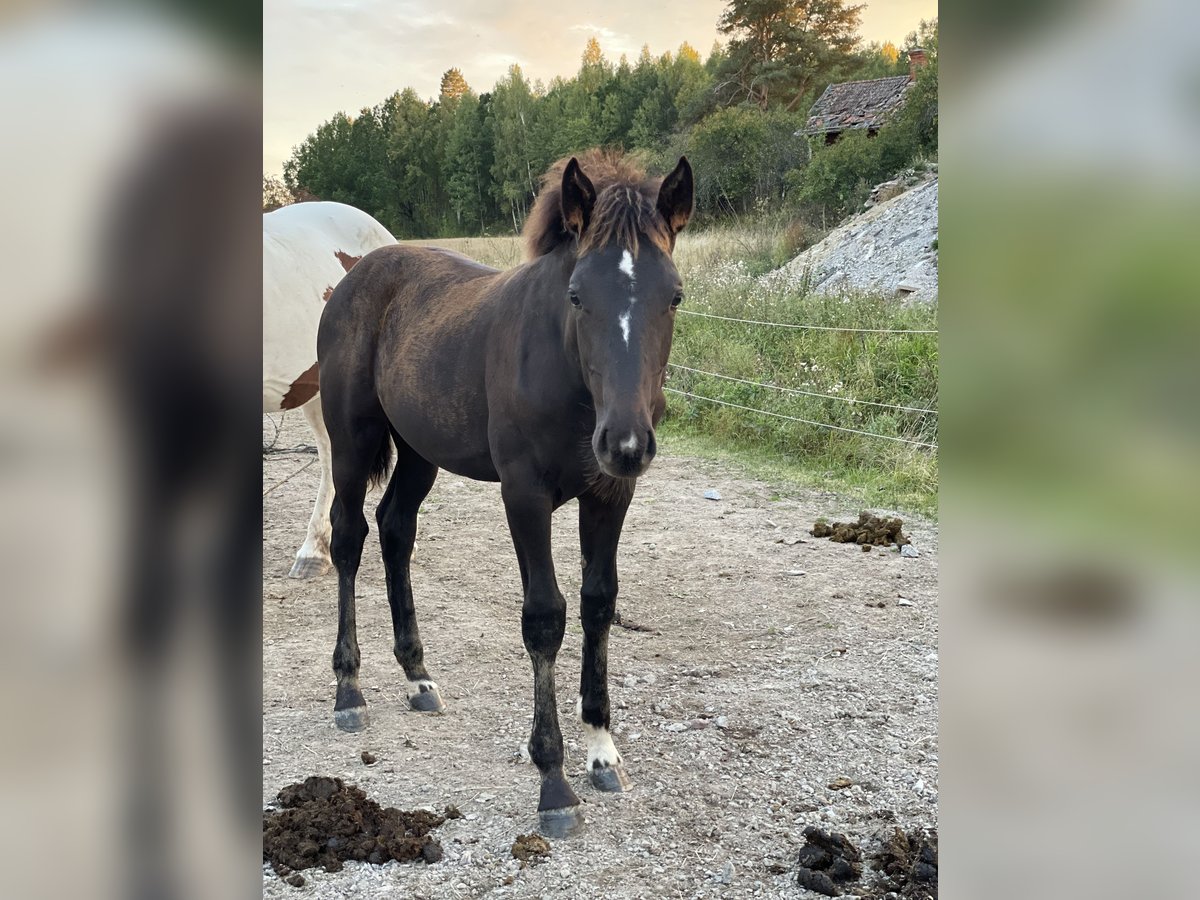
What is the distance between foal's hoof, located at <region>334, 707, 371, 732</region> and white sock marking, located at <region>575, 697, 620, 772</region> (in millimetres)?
1000

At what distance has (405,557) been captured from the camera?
3994 mm

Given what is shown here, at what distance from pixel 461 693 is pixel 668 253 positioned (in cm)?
227

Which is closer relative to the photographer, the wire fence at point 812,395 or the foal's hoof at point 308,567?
the foal's hoof at point 308,567

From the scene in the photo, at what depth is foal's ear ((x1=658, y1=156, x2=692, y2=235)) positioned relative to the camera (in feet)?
8.87

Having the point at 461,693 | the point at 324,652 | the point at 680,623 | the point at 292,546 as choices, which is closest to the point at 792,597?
the point at 680,623

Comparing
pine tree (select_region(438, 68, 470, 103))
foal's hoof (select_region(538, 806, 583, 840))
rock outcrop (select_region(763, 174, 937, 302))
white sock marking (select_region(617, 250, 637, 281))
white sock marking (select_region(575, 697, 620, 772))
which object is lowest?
foal's hoof (select_region(538, 806, 583, 840))

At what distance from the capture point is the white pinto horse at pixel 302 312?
17.0 ft

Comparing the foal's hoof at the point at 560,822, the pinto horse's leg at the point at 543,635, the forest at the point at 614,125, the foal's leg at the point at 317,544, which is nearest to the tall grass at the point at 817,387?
the foal's leg at the point at 317,544

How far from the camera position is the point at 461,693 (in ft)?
13.1

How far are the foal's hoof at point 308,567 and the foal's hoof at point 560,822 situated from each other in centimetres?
288
